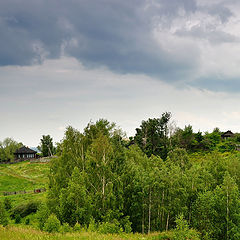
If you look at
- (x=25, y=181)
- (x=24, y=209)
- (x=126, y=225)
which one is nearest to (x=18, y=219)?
(x=24, y=209)

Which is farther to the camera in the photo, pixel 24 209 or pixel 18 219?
pixel 24 209

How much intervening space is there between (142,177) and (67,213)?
1081cm

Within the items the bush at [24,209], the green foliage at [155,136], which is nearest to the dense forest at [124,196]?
the bush at [24,209]

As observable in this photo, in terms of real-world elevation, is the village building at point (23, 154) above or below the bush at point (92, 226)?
above

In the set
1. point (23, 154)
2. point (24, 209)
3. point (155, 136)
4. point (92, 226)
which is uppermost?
point (155, 136)

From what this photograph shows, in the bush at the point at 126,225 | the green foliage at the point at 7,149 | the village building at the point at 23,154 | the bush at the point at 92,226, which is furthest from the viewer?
the village building at the point at 23,154

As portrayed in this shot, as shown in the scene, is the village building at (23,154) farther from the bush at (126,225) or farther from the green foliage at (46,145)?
the bush at (126,225)

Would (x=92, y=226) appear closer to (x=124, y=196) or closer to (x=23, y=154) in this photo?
(x=124, y=196)

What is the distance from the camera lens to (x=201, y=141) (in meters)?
95.4

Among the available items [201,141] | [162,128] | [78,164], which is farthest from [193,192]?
[201,141]

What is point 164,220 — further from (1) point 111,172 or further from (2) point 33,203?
(2) point 33,203

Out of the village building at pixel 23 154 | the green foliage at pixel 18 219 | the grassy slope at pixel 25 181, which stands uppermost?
the village building at pixel 23 154

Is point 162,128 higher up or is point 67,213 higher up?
point 162,128

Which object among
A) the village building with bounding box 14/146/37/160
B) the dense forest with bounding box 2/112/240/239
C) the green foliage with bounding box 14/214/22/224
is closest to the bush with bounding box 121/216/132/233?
the dense forest with bounding box 2/112/240/239
